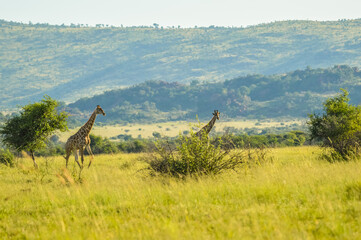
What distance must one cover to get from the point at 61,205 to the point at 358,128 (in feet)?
48.6

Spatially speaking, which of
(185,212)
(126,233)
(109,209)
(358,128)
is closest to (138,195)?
(109,209)

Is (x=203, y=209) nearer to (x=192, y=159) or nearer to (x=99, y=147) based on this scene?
(x=192, y=159)

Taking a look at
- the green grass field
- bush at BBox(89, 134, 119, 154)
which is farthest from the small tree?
bush at BBox(89, 134, 119, 154)

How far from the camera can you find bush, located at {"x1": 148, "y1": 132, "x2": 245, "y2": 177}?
46.2ft

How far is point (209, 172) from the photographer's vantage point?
14.1m

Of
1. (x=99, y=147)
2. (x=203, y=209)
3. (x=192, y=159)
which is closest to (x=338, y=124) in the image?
(x=192, y=159)

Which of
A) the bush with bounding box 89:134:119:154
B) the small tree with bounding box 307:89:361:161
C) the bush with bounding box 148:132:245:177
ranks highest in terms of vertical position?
the bush with bounding box 148:132:245:177

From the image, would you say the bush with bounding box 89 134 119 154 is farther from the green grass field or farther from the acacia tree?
the green grass field

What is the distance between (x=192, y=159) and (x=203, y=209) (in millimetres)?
4039

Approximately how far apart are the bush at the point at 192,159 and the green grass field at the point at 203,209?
0.45 metres

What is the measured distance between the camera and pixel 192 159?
14.0m

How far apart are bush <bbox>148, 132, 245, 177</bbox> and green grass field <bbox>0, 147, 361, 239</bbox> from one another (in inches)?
17.9

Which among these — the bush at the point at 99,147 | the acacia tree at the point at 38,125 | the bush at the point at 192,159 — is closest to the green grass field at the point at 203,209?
the bush at the point at 192,159

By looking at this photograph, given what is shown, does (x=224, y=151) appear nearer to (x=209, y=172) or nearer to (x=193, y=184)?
(x=209, y=172)
